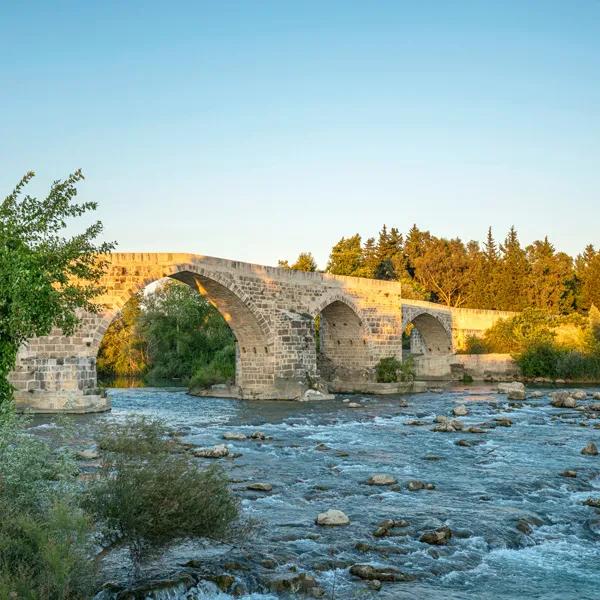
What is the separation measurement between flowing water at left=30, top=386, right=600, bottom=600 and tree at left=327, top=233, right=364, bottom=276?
97.3 feet

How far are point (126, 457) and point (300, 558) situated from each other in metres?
1.97

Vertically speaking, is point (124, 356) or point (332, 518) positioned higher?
point (124, 356)

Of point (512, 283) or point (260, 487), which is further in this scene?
point (512, 283)

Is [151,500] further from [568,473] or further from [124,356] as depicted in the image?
[124,356]

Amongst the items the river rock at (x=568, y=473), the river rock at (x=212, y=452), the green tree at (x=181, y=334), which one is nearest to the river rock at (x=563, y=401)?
the river rock at (x=568, y=473)

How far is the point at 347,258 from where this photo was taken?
155 ft

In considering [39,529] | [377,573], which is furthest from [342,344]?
[39,529]

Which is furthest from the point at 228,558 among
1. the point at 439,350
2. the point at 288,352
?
the point at 439,350

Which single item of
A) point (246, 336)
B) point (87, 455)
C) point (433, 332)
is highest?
point (433, 332)

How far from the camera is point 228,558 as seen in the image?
620cm

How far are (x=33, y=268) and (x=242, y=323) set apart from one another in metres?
16.7

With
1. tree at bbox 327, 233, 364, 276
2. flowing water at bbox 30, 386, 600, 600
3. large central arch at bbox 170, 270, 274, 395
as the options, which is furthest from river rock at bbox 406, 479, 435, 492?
tree at bbox 327, 233, 364, 276

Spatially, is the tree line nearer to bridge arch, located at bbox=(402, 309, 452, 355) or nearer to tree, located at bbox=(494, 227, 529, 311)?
tree, located at bbox=(494, 227, 529, 311)

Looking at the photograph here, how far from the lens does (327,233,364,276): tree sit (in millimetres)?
46878
